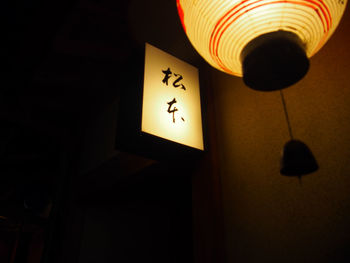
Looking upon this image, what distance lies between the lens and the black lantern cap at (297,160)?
1.58 m

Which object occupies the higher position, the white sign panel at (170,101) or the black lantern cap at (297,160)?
the white sign panel at (170,101)

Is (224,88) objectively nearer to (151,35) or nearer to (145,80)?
(145,80)

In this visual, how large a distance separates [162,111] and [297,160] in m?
1.29

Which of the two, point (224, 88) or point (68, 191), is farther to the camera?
point (68, 191)

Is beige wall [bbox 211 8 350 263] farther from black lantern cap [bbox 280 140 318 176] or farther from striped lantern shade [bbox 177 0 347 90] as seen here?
striped lantern shade [bbox 177 0 347 90]

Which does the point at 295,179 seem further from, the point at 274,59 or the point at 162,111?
the point at 162,111

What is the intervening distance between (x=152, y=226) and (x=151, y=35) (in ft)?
12.2

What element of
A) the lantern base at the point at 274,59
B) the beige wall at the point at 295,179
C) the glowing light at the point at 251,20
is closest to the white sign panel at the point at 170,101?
the beige wall at the point at 295,179

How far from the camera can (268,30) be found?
1.43m

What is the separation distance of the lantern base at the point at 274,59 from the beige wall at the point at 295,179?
2.44 feet

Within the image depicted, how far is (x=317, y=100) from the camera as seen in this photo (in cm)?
212

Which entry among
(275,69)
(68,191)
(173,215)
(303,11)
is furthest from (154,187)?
(303,11)

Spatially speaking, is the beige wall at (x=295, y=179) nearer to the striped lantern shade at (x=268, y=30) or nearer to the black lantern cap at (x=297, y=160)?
the black lantern cap at (x=297, y=160)

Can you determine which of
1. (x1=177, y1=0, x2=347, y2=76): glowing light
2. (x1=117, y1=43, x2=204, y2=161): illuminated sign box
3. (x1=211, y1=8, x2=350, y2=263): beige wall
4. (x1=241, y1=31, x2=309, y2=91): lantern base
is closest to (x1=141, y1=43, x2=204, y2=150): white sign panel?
(x1=117, y1=43, x2=204, y2=161): illuminated sign box
